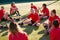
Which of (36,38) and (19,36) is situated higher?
(19,36)

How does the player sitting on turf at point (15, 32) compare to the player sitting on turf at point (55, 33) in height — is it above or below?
above

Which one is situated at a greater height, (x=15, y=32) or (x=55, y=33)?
(x=15, y=32)

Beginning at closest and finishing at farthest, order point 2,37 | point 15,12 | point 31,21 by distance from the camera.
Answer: point 2,37
point 31,21
point 15,12

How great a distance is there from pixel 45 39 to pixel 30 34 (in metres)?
1.29

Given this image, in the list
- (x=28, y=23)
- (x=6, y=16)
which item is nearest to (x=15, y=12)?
(x=6, y=16)

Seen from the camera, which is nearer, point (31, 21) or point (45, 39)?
point (45, 39)

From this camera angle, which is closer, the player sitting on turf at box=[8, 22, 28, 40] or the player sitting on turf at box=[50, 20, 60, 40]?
the player sitting on turf at box=[8, 22, 28, 40]

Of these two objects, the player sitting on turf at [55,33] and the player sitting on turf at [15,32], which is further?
the player sitting on turf at [55,33]

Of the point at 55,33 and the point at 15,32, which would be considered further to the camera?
the point at 55,33

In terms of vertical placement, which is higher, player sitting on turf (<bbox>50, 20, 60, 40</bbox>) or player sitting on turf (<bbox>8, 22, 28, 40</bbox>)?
player sitting on turf (<bbox>8, 22, 28, 40</bbox>)

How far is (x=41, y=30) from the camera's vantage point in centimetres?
1223

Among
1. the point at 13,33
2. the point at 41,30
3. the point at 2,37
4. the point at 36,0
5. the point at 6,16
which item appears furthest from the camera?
the point at 36,0

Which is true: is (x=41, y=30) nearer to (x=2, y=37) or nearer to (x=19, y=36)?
(x=2, y=37)

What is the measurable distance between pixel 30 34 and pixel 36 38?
0.82 m
